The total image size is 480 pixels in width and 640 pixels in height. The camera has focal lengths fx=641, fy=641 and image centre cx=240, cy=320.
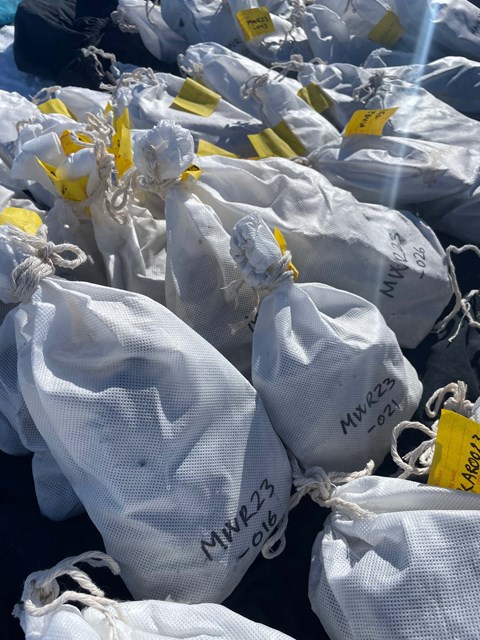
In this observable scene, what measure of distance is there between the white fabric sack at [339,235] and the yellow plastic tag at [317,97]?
1.16 ft

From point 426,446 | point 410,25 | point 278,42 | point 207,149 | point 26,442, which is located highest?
point 410,25

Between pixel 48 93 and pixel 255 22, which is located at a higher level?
pixel 255 22

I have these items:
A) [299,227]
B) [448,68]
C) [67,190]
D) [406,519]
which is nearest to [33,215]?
[67,190]

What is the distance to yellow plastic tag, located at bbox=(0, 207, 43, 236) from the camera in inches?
38.5

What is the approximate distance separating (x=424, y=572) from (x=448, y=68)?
46.0 inches

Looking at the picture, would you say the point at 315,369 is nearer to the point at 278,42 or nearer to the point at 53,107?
the point at 53,107

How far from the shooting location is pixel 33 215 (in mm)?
1023

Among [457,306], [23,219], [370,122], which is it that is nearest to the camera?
Answer: [23,219]

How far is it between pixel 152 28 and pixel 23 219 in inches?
39.8

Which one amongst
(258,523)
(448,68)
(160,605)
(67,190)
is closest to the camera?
(160,605)

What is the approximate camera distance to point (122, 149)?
1.05 metres

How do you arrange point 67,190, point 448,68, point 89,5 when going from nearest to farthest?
point 67,190 → point 448,68 → point 89,5

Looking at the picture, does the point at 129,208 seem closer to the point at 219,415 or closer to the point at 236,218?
the point at 236,218

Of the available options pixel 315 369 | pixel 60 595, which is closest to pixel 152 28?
pixel 315 369
